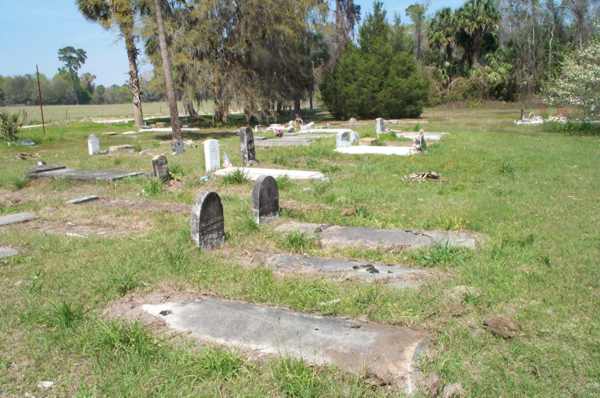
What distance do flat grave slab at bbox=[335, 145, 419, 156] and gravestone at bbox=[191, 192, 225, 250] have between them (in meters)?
8.01

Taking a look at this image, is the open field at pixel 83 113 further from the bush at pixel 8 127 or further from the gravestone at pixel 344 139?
the gravestone at pixel 344 139

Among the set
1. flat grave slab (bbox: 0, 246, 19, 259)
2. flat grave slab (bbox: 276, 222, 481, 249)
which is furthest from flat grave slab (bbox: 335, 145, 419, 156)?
flat grave slab (bbox: 0, 246, 19, 259)

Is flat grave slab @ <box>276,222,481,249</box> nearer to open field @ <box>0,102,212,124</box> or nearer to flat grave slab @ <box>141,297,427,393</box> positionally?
flat grave slab @ <box>141,297,427,393</box>

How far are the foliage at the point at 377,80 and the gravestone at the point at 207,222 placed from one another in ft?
79.6

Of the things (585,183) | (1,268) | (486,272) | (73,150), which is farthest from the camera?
(73,150)

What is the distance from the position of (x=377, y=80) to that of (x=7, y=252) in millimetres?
25428

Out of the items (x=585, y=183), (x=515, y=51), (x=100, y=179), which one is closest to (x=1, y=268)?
(x=100, y=179)

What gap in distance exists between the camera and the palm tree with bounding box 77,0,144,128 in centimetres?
2357

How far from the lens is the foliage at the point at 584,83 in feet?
55.2

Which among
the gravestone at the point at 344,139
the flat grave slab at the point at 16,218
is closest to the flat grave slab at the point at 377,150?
the gravestone at the point at 344,139

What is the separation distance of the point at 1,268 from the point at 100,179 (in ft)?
17.5

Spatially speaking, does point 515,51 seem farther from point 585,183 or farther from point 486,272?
point 486,272

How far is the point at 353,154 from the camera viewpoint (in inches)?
520

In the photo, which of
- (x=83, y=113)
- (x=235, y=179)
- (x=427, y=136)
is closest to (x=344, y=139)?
(x=427, y=136)
